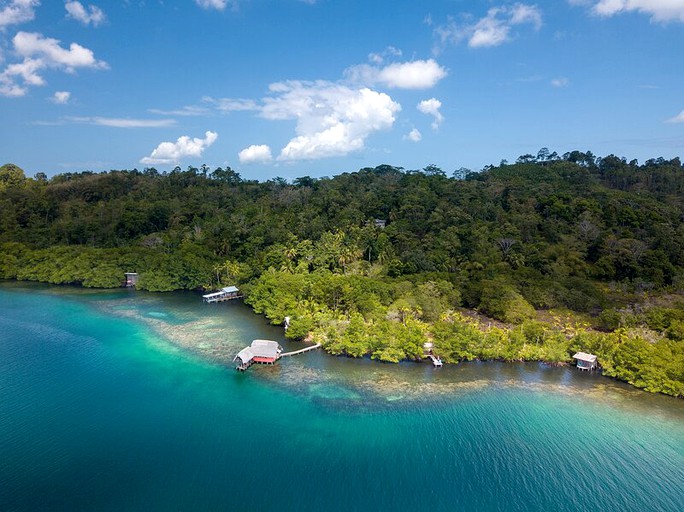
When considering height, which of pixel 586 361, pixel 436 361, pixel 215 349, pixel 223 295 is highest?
pixel 223 295

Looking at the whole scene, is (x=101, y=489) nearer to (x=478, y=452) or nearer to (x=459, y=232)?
(x=478, y=452)

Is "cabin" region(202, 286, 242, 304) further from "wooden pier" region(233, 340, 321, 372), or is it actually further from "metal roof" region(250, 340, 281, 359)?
"metal roof" region(250, 340, 281, 359)

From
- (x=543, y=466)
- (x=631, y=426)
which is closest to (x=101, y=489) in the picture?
(x=543, y=466)

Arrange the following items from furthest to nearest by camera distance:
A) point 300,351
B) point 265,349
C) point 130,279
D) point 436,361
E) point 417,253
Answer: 1. point 130,279
2. point 417,253
3. point 300,351
4. point 265,349
5. point 436,361

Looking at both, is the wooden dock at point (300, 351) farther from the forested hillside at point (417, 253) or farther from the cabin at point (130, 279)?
the cabin at point (130, 279)

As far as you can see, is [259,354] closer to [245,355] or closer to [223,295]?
[245,355]

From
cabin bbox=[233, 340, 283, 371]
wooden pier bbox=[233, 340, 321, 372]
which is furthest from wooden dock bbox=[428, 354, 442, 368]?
cabin bbox=[233, 340, 283, 371]

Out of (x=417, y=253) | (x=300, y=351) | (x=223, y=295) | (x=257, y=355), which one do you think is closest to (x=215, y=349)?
(x=257, y=355)
